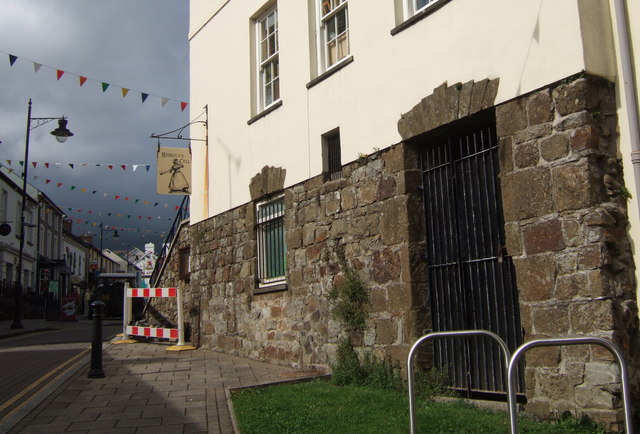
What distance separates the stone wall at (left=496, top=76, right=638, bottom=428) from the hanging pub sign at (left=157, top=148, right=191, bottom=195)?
31.8ft

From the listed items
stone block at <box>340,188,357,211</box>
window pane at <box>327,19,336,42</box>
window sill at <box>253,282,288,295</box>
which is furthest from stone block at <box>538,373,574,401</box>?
window pane at <box>327,19,336,42</box>

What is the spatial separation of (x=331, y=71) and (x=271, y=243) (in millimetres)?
3108

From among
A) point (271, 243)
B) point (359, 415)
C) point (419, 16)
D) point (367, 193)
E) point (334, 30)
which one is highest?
point (334, 30)

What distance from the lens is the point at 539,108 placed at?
5418mm

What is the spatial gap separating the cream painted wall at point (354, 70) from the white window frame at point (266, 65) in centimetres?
19

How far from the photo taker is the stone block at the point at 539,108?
5.34 m

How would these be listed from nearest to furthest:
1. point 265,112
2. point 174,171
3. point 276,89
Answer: point 265,112 → point 276,89 → point 174,171

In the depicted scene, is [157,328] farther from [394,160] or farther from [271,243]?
[394,160]

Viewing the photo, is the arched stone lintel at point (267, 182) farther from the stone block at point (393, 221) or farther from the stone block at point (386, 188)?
the stone block at point (393, 221)

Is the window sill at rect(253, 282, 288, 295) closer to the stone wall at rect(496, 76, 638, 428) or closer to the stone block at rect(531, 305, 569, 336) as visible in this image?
the stone wall at rect(496, 76, 638, 428)

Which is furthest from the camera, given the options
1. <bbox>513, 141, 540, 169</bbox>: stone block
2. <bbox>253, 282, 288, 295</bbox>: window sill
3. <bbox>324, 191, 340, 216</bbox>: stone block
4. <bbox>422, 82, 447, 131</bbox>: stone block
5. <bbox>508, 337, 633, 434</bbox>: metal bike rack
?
<bbox>253, 282, 288, 295</bbox>: window sill

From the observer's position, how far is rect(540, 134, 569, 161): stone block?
516cm

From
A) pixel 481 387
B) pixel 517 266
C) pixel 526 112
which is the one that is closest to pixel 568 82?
pixel 526 112

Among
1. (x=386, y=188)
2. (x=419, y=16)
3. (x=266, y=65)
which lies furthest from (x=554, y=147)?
(x=266, y=65)
